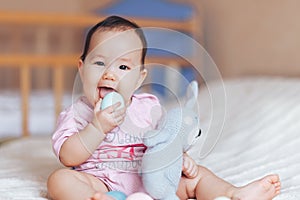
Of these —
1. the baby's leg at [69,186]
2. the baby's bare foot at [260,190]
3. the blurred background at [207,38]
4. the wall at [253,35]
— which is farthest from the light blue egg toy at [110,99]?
the wall at [253,35]

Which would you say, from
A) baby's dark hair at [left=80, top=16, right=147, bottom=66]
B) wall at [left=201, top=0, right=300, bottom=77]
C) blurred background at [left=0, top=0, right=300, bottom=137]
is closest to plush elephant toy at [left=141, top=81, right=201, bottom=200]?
baby's dark hair at [left=80, top=16, right=147, bottom=66]

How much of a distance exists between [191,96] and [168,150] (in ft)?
0.38

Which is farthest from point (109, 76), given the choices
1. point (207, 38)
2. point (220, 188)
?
point (207, 38)

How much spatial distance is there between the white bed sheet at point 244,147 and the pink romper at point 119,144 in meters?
0.10

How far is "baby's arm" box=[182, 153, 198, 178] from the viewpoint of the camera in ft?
2.91

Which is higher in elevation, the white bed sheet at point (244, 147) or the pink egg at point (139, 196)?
the pink egg at point (139, 196)

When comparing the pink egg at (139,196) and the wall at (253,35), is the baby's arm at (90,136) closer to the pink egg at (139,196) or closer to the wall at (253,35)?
the pink egg at (139,196)

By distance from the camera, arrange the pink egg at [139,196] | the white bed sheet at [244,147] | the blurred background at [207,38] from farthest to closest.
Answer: the blurred background at [207,38] < the white bed sheet at [244,147] < the pink egg at [139,196]

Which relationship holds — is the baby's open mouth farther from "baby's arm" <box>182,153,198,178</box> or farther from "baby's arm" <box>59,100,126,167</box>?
"baby's arm" <box>182,153,198,178</box>

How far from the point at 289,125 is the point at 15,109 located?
1025 mm

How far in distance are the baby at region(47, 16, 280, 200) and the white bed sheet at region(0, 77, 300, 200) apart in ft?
0.31

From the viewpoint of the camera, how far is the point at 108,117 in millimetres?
834

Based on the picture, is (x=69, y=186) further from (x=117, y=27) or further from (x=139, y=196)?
(x=117, y=27)

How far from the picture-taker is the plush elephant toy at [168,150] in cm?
81
